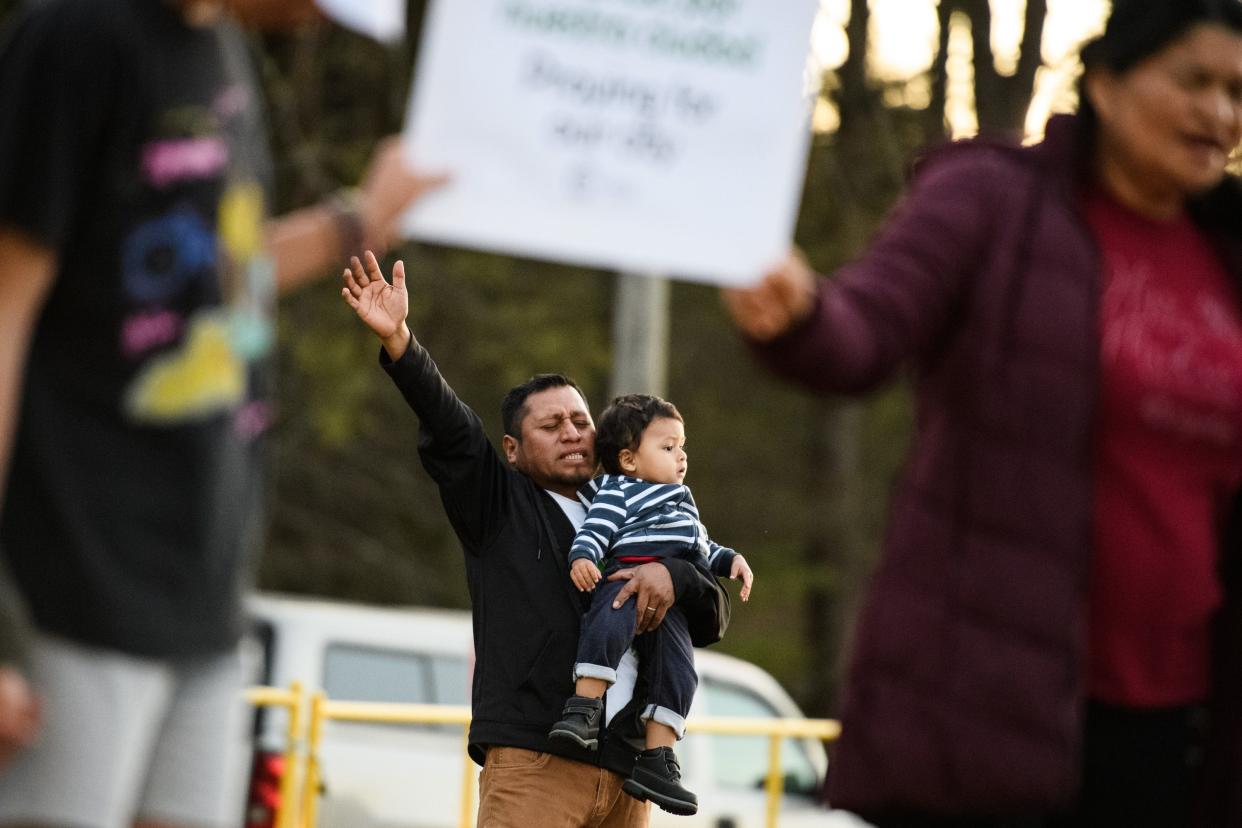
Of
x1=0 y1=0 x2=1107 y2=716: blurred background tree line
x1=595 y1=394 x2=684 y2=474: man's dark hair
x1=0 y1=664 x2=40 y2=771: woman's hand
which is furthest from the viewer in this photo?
x1=0 y1=0 x2=1107 y2=716: blurred background tree line

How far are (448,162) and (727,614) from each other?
285 centimetres

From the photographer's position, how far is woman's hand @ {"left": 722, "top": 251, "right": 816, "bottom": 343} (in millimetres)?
2754

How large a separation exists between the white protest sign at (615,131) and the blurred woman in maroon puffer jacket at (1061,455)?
128mm

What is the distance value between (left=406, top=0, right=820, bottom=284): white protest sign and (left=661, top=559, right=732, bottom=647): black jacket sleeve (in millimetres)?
2429

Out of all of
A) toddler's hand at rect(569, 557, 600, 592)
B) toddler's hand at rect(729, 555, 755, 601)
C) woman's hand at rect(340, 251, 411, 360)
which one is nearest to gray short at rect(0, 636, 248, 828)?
woman's hand at rect(340, 251, 411, 360)

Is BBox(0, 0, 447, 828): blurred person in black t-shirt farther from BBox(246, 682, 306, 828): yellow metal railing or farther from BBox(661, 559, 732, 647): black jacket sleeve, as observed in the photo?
BBox(246, 682, 306, 828): yellow metal railing

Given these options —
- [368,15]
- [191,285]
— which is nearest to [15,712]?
[191,285]

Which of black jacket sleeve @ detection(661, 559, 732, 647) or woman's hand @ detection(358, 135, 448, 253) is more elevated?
woman's hand @ detection(358, 135, 448, 253)

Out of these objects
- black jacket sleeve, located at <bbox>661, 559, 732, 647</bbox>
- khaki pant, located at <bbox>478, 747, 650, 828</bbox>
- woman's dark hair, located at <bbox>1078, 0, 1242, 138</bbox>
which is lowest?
khaki pant, located at <bbox>478, 747, 650, 828</bbox>

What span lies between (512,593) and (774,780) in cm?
497

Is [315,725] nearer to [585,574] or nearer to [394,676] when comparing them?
[394,676]

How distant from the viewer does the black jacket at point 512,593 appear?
5145 millimetres

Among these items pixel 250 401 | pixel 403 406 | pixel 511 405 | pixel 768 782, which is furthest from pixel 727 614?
pixel 403 406

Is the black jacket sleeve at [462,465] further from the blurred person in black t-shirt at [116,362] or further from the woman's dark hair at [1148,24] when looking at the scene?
the blurred person in black t-shirt at [116,362]
